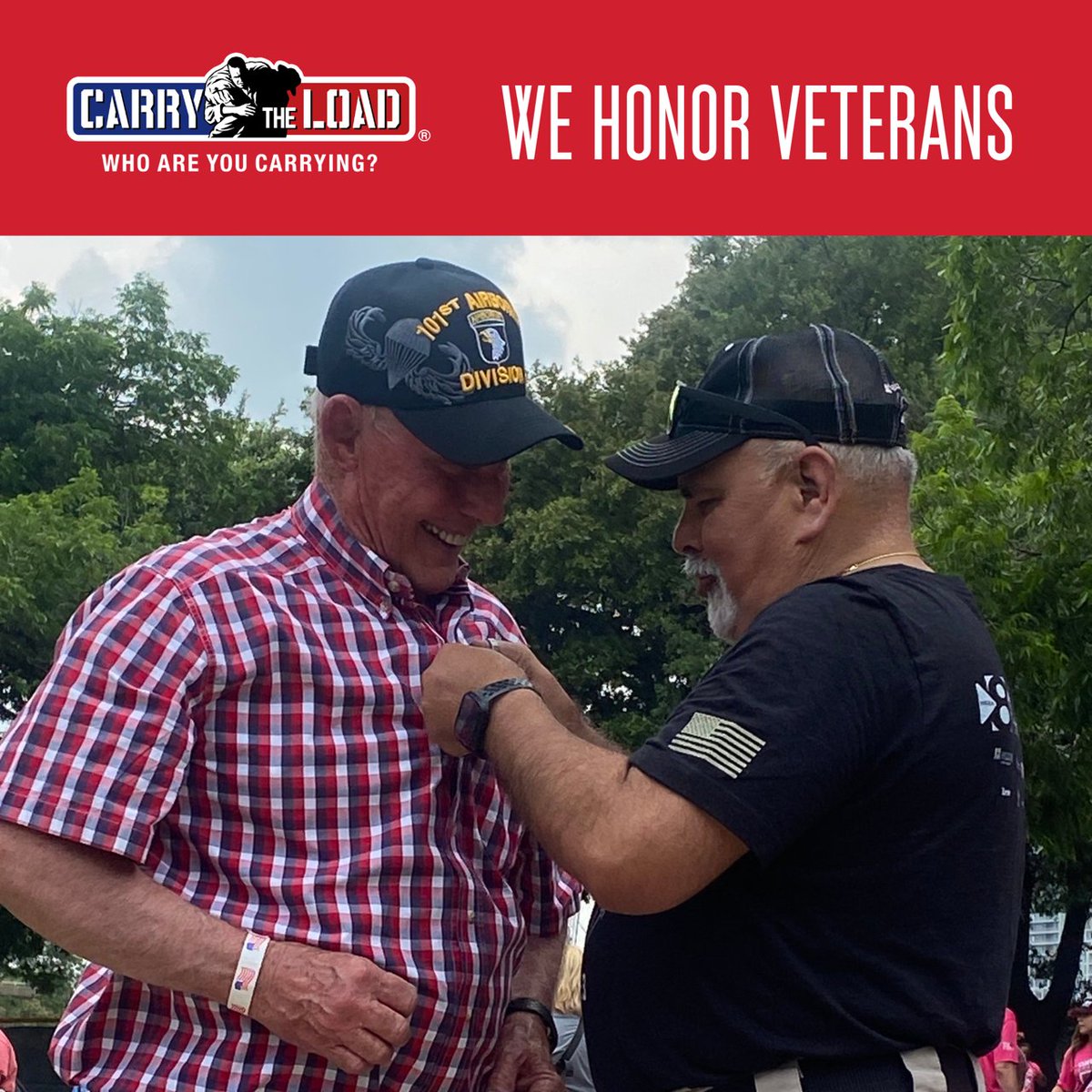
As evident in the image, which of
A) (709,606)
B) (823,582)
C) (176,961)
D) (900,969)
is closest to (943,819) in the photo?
(900,969)

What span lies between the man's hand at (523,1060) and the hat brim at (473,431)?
1.03 m

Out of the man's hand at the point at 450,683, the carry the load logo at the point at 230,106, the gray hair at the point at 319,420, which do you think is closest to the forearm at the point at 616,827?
the man's hand at the point at 450,683

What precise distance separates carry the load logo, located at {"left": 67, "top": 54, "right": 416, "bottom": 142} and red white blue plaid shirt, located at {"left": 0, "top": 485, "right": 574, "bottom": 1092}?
4.98 metres

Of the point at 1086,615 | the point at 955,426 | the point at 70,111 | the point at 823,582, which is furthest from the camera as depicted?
the point at 955,426

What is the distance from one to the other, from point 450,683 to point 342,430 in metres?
0.52

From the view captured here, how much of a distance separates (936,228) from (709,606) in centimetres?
904

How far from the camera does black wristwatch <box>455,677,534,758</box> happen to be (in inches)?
102

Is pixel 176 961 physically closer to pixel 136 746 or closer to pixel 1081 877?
pixel 136 746

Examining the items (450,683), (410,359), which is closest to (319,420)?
(410,359)

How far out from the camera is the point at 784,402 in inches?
109

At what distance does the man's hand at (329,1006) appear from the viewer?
2.41 meters

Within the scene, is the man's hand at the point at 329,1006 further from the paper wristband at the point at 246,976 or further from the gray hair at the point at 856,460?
the gray hair at the point at 856,460

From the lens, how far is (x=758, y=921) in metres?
2.42

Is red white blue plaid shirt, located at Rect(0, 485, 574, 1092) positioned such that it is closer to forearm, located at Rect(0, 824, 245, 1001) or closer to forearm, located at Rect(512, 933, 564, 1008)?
forearm, located at Rect(0, 824, 245, 1001)
